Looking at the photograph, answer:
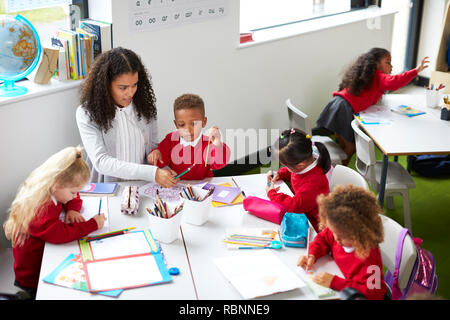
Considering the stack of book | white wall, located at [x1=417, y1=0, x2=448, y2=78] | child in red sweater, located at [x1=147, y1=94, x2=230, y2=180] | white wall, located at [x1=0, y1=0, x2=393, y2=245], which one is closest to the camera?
child in red sweater, located at [x1=147, y1=94, x2=230, y2=180]

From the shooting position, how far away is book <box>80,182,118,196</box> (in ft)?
7.83

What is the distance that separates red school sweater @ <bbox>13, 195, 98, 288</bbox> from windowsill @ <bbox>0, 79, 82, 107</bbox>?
830 mm

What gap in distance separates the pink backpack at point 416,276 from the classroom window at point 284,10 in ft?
8.70

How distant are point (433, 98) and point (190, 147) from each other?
80.5 inches

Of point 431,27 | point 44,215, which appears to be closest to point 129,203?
point 44,215

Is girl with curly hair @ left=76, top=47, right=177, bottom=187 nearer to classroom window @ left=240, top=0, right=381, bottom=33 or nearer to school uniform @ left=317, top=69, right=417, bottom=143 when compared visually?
school uniform @ left=317, top=69, right=417, bottom=143

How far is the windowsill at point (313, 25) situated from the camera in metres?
4.08

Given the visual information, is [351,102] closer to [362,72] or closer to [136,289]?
[362,72]

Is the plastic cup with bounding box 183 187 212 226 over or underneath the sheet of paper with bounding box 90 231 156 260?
over

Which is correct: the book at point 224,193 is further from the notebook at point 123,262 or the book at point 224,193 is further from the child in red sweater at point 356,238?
the child in red sweater at point 356,238

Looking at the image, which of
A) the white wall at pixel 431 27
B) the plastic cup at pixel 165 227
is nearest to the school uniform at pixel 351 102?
the white wall at pixel 431 27

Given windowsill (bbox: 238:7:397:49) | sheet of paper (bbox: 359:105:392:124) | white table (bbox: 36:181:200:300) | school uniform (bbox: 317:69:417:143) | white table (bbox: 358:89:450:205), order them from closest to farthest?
white table (bbox: 36:181:200:300) → white table (bbox: 358:89:450:205) → sheet of paper (bbox: 359:105:392:124) → school uniform (bbox: 317:69:417:143) → windowsill (bbox: 238:7:397:49)

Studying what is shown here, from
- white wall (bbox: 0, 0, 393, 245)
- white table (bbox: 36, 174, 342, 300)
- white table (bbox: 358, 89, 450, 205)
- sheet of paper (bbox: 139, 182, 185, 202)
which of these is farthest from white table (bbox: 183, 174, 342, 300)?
white wall (bbox: 0, 0, 393, 245)

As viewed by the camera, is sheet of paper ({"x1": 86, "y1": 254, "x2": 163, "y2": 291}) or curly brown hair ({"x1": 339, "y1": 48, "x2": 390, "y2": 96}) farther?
curly brown hair ({"x1": 339, "y1": 48, "x2": 390, "y2": 96})
